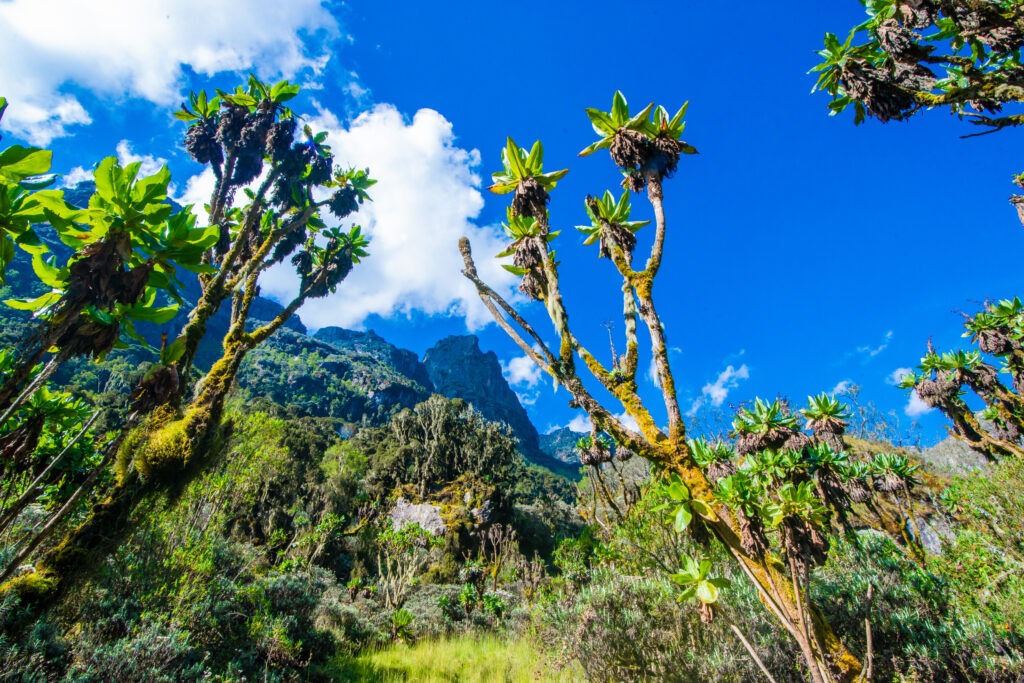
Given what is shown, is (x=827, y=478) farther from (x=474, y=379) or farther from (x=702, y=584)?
(x=474, y=379)

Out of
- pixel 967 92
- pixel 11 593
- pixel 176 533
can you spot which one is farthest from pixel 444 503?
pixel 967 92

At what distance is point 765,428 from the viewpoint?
8.16m

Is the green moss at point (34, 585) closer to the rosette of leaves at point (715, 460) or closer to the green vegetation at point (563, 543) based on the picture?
the green vegetation at point (563, 543)

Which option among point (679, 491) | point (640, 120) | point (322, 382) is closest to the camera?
point (679, 491)

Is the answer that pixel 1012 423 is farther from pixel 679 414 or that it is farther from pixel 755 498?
pixel 679 414

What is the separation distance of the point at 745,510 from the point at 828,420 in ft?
28.9

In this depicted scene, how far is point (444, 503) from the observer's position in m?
22.1

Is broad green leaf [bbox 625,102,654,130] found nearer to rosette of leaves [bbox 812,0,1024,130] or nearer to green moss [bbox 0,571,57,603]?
rosette of leaves [bbox 812,0,1024,130]

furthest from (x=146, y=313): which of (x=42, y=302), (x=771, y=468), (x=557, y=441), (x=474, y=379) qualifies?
(x=557, y=441)

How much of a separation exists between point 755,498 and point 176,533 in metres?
9.98

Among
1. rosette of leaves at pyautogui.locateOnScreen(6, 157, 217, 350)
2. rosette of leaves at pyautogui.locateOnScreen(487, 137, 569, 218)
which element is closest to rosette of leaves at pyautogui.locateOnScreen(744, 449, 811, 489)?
rosette of leaves at pyautogui.locateOnScreen(487, 137, 569, 218)

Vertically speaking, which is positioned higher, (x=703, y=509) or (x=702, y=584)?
(x=703, y=509)

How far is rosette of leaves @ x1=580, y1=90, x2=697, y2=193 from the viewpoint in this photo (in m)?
4.28

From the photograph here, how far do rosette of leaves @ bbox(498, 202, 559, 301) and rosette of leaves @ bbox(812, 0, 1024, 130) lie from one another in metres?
4.08
